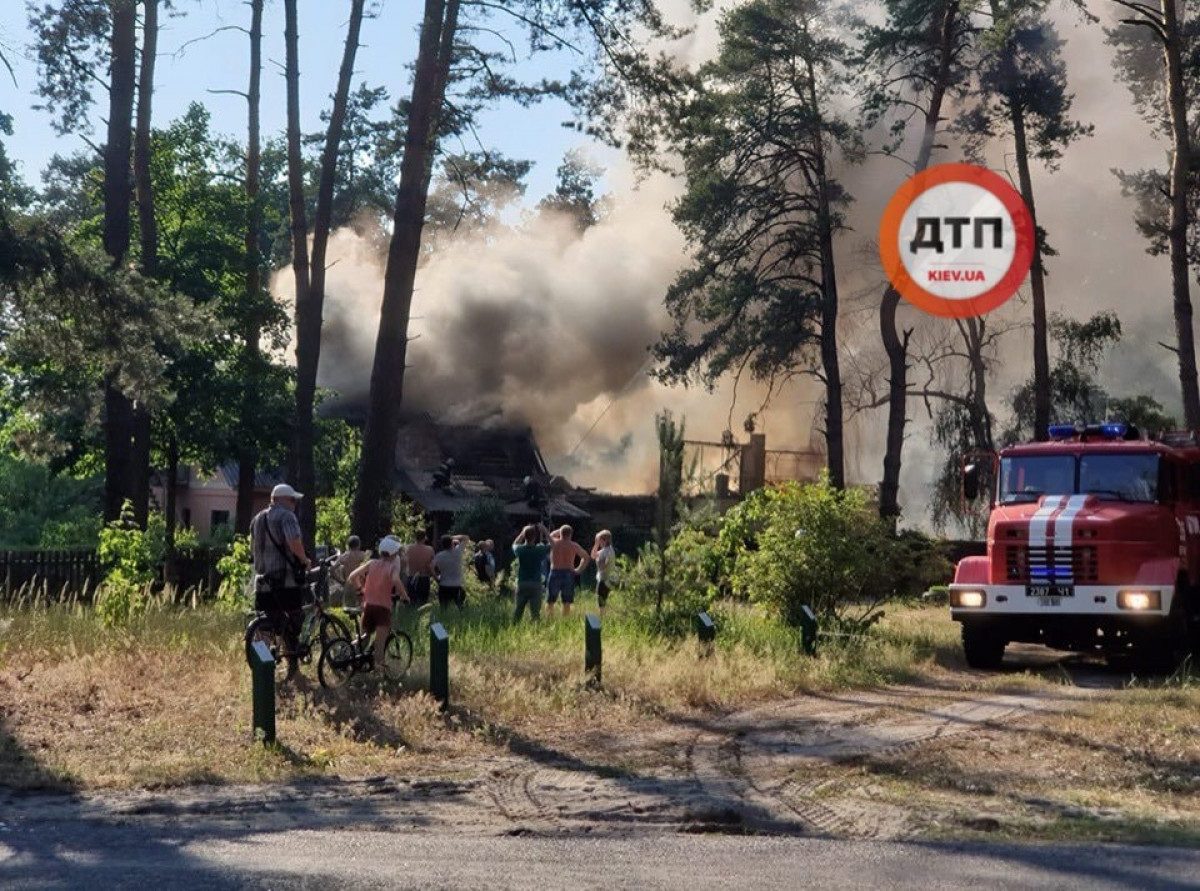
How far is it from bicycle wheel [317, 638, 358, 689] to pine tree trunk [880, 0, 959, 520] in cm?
2223

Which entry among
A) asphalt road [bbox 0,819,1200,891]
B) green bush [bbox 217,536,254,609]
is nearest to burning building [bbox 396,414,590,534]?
green bush [bbox 217,536,254,609]

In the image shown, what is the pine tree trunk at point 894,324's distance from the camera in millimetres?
35281

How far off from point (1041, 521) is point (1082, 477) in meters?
1.04

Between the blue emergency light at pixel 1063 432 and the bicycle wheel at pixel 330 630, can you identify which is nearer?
the bicycle wheel at pixel 330 630

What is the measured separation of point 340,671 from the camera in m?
14.1

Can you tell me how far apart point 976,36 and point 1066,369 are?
8322mm

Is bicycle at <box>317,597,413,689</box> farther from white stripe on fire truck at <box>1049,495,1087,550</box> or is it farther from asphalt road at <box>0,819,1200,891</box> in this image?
white stripe on fire truck at <box>1049,495,1087,550</box>

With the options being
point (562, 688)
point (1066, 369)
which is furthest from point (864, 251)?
point (562, 688)

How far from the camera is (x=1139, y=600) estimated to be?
16781mm

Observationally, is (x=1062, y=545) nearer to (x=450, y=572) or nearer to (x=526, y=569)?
(x=526, y=569)

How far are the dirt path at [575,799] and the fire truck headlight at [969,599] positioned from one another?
17.0 feet

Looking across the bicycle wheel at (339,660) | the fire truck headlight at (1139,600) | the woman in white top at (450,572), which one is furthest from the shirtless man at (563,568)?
the bicycle wheel at (339,660)

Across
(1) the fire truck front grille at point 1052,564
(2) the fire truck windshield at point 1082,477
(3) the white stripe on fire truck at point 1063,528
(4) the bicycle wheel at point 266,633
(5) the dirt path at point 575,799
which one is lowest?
(5) the dirt path at point 575,799

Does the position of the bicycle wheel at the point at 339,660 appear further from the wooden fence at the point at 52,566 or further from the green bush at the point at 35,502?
the green bush at the point at 35,502
